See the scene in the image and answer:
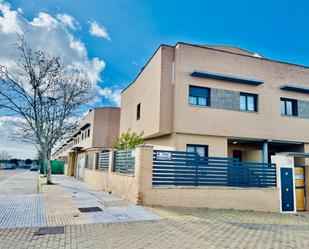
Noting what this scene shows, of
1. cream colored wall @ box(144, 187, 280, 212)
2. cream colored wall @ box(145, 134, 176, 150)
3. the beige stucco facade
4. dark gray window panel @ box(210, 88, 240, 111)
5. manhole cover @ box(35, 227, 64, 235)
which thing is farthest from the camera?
dark gray window panel @ box(210, 88, 240, 111)

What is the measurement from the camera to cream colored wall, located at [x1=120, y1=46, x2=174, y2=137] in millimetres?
14623

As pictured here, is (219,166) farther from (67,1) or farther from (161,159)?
(67,1)

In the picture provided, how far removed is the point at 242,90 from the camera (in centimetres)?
1625

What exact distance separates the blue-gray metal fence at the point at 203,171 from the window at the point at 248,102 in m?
4.81

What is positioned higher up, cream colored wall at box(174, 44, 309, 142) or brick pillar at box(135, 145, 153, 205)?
cream colored wall at box(174, 44, 309, 142)

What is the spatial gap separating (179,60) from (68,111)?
11.0 m

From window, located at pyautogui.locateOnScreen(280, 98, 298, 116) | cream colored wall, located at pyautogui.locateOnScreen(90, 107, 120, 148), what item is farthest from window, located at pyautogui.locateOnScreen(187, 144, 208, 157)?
cream colored wall, located at pyautogui.locateOnScreen(90, 107, 120, 148)

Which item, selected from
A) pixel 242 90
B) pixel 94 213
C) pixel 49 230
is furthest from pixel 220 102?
pixel 49 230

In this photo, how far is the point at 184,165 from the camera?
430 inches

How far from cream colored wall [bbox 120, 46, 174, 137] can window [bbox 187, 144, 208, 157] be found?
4.86 feet

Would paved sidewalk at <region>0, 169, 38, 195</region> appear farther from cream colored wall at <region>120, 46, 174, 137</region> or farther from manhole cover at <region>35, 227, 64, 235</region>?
manhole cover at <region>35, 227, 64, 235</region>

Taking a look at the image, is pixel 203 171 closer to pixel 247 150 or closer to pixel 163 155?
pixel 163 155

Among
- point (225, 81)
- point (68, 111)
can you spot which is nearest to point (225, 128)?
point (225, 81)

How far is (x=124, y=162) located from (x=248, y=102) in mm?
8811
